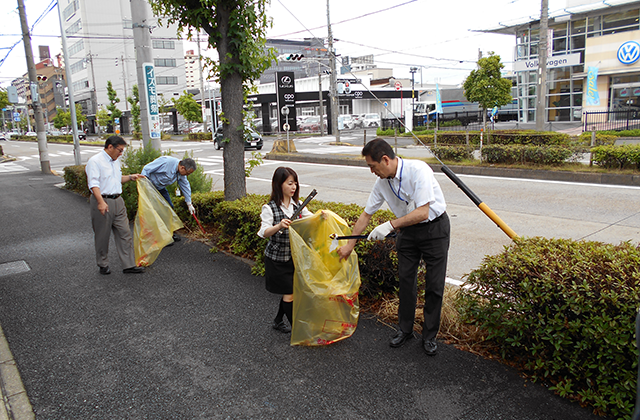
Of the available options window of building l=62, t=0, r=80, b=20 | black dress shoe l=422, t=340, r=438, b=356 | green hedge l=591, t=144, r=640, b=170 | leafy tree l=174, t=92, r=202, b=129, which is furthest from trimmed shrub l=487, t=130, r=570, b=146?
window of building l=62, t=0, r=80, b=20

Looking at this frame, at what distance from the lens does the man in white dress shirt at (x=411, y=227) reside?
324 cm

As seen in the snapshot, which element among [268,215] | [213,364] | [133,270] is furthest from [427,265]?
[133,270]

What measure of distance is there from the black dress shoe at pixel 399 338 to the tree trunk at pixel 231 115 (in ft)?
12.0

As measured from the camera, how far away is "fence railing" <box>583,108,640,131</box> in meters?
25.0

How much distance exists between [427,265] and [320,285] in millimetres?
825

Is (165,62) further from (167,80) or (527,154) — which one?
(527,154)

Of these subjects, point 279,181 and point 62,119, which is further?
point 62,119

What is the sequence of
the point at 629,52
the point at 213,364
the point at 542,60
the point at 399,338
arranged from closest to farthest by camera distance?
the point at 213,364 < the point at 399,338 < the point at 542,60 < the point at 629,52

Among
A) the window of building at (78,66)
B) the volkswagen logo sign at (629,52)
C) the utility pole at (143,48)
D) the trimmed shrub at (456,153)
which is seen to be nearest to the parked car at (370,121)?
the volkswagen logo sign at (629,52)

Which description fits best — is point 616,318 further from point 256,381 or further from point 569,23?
point 569,23

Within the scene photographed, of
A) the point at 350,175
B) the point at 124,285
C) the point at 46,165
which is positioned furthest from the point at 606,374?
the point at 46,165

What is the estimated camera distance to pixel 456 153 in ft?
50.4

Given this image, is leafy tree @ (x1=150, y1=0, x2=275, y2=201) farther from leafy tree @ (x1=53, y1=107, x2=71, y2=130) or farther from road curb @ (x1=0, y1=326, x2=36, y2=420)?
leafy tree @ (x1=53, y1=107, x2=71, y2=130)

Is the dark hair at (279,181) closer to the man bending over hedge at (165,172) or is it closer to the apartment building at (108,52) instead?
the man bending over hedge at (165,172)
